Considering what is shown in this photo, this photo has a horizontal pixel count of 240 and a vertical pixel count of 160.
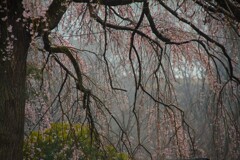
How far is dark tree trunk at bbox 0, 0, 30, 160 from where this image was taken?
3.02 m

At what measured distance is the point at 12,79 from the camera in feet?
10.3

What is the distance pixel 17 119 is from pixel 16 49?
0.54 metres

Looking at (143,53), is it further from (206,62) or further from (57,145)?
(57,145)

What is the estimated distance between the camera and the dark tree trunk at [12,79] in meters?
3.02

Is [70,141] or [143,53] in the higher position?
[143,53]

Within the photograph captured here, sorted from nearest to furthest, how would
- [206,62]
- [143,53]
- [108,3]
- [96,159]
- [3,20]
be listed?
[3,20], [108,3], [206,62], [143,53], [96,159]

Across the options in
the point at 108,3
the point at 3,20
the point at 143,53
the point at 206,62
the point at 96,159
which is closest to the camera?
the point at 3,20

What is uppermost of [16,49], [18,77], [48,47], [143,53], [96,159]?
[143,53]

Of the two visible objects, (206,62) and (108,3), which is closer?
(108,3)

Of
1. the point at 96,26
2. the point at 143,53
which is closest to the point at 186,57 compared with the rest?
the point at 143,53

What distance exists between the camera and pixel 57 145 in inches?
211

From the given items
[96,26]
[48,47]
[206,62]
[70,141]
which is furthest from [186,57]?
[70,141]

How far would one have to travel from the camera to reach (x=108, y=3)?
3.67 metres

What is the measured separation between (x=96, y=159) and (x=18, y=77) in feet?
7.46
